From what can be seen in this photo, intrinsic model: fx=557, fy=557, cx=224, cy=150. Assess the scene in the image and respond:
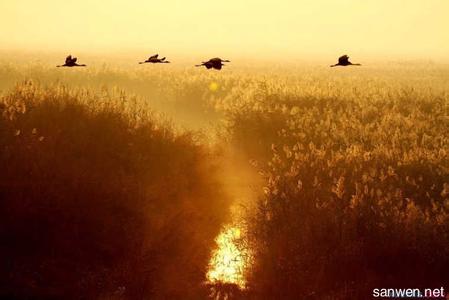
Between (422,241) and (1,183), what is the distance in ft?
24.3

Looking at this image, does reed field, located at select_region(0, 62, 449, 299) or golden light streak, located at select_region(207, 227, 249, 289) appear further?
golden light streak, located at select_region(207, 227, 249, 289)

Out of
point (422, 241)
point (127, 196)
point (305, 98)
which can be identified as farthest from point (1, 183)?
point (305, 98)

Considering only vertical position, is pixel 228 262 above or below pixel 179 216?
below

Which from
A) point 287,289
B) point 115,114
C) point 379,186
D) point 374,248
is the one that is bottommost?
→ point 287,289

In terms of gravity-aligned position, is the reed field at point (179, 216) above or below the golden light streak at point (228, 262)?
above

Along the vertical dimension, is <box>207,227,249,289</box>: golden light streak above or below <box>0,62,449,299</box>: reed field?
below

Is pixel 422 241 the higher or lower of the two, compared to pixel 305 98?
lower

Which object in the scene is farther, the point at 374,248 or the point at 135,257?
the point at 135,257

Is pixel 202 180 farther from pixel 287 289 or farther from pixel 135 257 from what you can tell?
pixel 287 289

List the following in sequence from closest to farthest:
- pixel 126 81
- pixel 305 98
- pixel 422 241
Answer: pixel 422 241 < pixel 305 98 < pixel 126 81

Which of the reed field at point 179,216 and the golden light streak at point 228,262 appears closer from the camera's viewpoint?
the reed field at point 179,216

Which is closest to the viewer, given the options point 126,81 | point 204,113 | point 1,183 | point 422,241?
point 422,241

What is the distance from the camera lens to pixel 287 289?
963 centimetres

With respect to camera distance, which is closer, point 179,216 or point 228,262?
point 228,262
